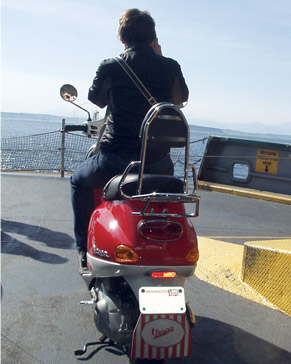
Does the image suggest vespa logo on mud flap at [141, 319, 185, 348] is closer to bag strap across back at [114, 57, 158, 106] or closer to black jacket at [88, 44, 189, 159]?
black jacket at [88, 44, 189, 159]

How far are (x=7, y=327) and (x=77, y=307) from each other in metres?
0.60

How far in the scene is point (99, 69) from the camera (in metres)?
3.18

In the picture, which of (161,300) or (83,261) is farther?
→ (83,261)

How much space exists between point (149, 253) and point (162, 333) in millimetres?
463

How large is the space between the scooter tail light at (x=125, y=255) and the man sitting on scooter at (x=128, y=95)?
0.63 metres

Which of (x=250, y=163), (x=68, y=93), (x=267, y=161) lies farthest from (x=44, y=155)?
(x=68, y=93)

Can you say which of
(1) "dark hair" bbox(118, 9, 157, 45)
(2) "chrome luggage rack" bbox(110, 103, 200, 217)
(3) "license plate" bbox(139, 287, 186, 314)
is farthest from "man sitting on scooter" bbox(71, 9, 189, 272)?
(3) "license plate" bbox(139, 287, 186, 314)

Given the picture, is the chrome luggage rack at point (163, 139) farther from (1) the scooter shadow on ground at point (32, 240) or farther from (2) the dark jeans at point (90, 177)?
(1) the scooter shadow on ground at point (32, 240)

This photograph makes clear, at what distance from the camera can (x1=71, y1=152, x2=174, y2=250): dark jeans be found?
3.18 meters

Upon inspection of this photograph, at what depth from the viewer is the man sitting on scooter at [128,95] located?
317 centimetres

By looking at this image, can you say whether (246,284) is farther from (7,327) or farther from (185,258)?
(7,327)

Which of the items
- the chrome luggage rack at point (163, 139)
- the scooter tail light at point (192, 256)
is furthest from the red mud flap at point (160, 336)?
the chrome luggage rack at point (163, 139)

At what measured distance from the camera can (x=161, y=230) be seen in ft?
9.21

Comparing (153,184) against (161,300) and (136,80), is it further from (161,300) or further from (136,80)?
(136,80)
